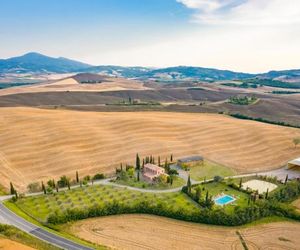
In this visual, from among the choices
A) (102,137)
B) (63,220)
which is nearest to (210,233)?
(63,220)

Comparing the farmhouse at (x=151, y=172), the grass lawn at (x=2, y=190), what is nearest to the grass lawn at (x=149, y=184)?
the farmhouse at (x=151, y=172)

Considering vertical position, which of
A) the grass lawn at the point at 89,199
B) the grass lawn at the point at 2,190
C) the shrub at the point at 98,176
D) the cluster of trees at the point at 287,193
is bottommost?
the grass lawn at the point at 2,190

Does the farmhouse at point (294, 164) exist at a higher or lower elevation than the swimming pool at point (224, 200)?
higher

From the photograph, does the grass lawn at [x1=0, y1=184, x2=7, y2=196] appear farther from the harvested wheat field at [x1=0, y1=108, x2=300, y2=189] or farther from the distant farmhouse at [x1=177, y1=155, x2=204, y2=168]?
the distant farmhouse at [x1=177, y1=155, x2=204, y2=168]

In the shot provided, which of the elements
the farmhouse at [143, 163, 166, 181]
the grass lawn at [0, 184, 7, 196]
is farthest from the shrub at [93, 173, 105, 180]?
the grass lawn at [0, 184, 7, 196]

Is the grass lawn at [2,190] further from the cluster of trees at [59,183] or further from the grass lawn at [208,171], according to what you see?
the grass lawn at [208,171]

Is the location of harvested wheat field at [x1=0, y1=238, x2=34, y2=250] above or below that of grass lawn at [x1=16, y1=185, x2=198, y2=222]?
above

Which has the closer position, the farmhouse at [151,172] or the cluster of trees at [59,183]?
the cluster of trees at [59,183]
